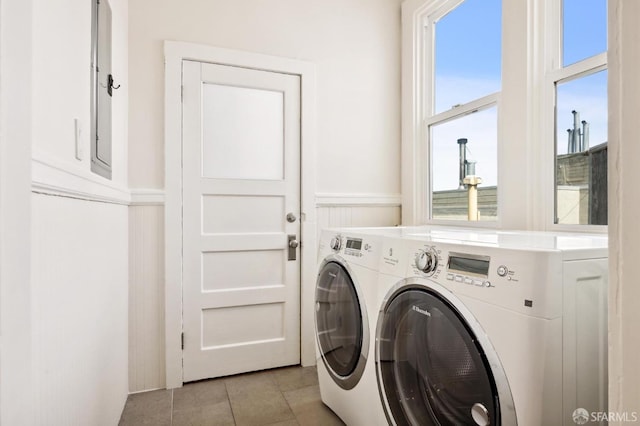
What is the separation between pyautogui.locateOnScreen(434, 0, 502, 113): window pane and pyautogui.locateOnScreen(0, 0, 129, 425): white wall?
79.4 inches

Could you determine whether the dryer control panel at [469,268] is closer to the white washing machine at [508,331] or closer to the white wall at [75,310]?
the white washing machine at [508,331]

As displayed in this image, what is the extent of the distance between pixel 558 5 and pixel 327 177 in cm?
157

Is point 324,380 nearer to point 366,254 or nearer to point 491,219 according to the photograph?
point 366,254

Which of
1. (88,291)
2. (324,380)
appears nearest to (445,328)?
(324,380)

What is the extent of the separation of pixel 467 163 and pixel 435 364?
154 centimetres

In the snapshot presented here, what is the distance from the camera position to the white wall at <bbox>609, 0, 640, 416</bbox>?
0.45 m

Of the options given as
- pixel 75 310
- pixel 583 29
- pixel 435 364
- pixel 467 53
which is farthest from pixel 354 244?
pixel 467 53

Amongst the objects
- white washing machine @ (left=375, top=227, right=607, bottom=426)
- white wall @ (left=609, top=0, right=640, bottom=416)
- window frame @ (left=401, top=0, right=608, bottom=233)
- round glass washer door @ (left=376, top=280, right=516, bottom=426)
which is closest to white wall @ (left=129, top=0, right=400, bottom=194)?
window frame @ (left=401, top=0, right=608, bottom=233)

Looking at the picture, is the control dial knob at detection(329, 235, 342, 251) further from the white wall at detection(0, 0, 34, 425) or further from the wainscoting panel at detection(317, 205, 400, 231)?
the white wall at detection(0, 0, 34, 425)

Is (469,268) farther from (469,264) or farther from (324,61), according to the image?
(324,61)

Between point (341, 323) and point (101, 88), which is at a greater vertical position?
point (101, 88)

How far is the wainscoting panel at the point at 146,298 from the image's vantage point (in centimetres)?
207

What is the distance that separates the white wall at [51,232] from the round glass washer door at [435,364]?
0.99 m

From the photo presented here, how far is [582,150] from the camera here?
1.65 metres
